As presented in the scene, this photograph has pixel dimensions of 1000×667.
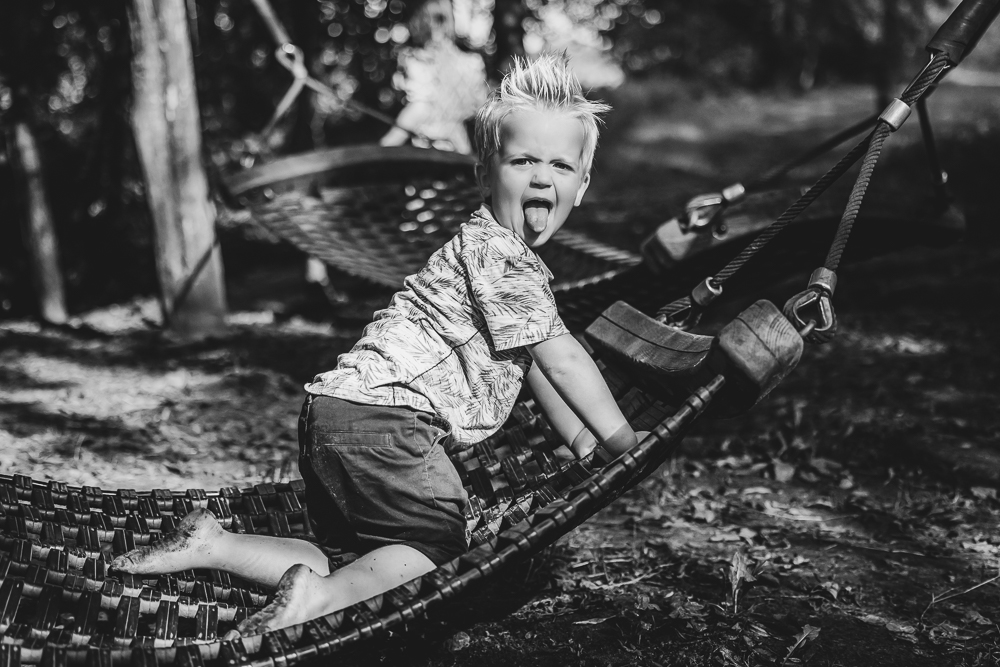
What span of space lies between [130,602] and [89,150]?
20.3 feet

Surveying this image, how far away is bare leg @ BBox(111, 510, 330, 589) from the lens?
193 centimetres

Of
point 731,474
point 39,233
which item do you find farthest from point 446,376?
point 39,233

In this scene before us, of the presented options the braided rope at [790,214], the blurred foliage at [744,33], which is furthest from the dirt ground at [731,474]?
the blurred foliage at [744,33]

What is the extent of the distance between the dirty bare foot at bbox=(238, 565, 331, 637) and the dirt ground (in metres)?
0.38

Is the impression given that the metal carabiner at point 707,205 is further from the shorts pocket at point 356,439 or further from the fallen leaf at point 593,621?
the shorts pocket at point 356,439

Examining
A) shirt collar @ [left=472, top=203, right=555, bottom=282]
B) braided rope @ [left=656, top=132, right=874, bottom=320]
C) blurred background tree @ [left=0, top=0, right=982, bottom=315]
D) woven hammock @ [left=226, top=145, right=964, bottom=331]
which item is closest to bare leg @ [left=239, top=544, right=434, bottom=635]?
shirt collar @ [left=472, top=203, right=555, bottom=282]

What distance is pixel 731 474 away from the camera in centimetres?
327

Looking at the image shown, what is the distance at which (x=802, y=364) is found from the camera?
4723 mm

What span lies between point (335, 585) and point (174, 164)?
3.70 metres

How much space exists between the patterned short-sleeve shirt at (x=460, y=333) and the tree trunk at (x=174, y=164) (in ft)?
10.8

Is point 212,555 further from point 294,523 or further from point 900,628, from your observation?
point 900,628

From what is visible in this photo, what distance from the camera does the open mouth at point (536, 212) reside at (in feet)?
6.41

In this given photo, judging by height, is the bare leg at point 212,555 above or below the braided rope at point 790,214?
below

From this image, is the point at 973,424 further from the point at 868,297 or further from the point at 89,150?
the point at 89,150
